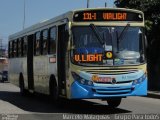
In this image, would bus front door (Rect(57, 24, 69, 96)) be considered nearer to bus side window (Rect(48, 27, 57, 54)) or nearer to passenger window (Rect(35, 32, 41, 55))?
bus side window (Rect(48, 27, 57, 54))

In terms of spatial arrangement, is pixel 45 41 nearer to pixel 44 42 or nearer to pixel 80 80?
pixel 44 42

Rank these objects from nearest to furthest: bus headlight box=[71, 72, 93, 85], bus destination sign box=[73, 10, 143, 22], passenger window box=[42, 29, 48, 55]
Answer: bus headlight box=[71, 72, 93, 85], bus destination sign box=[73, 10, 143, 22], passenger window box=[42, 29, 48, 55]

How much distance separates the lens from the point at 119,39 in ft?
53.4

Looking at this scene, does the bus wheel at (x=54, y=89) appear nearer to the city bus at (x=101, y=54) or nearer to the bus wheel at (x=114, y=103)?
the city bus at (x=101, y=54)

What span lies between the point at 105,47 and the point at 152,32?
16.1m

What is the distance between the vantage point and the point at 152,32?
104 ft

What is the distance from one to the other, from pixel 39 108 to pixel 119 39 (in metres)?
4.25

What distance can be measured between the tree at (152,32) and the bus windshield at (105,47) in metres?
15.1

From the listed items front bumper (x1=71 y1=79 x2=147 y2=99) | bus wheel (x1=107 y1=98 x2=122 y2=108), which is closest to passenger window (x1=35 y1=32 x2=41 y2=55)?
bus wheel (x1=107 y1=98 x2=122 y2=108)

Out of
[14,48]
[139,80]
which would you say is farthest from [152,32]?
[139,80]

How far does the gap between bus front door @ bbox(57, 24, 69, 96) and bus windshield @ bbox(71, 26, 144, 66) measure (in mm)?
535

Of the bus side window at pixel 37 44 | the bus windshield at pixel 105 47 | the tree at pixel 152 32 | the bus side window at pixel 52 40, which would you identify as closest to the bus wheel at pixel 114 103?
the bus windshield at pixel 105 47

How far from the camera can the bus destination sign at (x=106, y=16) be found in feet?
53.4

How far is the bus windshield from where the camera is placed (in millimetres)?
15984
